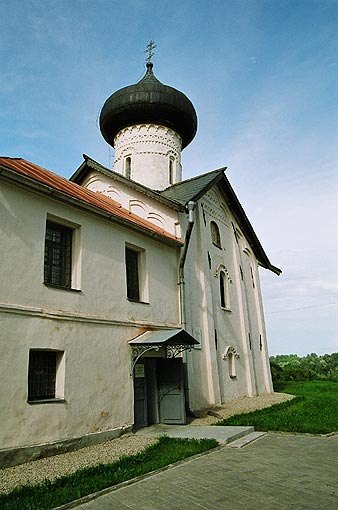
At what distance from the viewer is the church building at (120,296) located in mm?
7664

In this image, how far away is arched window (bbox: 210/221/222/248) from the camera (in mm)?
16312

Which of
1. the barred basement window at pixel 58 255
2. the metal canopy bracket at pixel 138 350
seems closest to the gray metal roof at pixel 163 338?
the metal canopy bracket at pixel 138 350

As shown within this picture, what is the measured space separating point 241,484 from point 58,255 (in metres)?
5.86

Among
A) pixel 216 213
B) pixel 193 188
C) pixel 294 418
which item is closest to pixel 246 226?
pixel 216 213

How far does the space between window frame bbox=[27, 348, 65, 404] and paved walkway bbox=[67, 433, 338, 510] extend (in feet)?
9.55

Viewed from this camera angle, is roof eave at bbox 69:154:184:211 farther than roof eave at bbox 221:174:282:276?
No

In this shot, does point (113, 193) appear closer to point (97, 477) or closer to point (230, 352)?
point (230, 352)

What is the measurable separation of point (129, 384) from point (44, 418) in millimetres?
2576

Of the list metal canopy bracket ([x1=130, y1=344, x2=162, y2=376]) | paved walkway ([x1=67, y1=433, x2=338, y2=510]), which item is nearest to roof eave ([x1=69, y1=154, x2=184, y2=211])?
metal canopy bracket ([x1=130, y1=344, x2=162, y2=376])

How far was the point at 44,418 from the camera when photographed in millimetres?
→ 7531

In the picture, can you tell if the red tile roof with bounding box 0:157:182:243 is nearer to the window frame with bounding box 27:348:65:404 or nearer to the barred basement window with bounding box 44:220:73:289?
the barred basement window with bounding box 44:220:73:289

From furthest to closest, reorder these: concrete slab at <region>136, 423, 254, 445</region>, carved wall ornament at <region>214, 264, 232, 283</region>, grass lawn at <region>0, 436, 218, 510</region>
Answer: carved wall ornament at <region>214, 264, 232, 283</region>
concrete slab at <region>136, 423, 254, 445</region>
grass lawn at <region>0, 436, 218, 510</region>

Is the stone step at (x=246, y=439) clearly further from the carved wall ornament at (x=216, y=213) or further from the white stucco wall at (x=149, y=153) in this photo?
the white stucco wall at (x=149, y=153)

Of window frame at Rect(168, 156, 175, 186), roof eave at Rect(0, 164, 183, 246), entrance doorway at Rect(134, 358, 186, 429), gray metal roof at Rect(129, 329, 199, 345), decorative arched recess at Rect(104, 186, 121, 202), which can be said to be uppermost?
window frame at Rect(168, 156, 175, 186)
